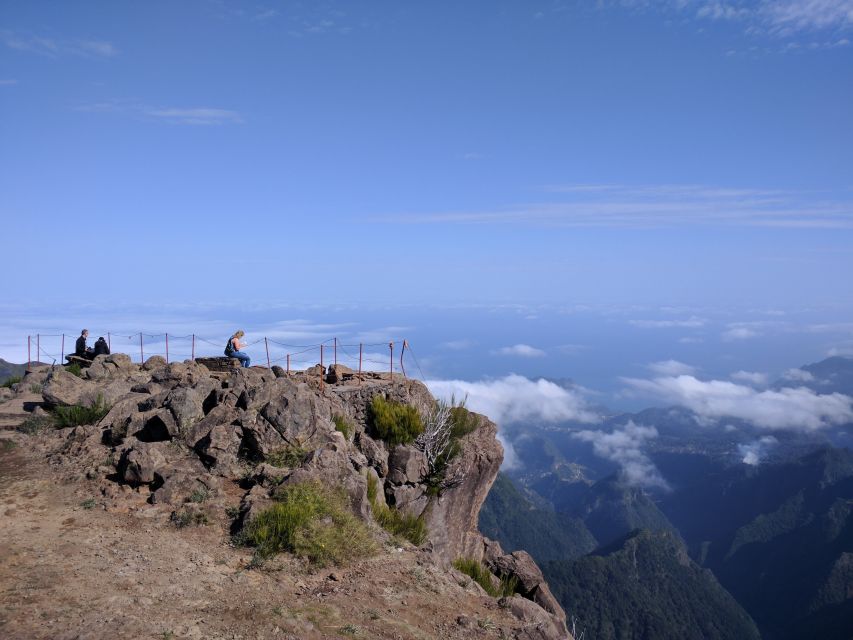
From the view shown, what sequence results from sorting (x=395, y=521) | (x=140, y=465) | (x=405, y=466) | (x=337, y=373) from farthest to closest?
(x=337, y=373) → (x=405, y=466) → (x=395, y=521) → (x=140, y=465)

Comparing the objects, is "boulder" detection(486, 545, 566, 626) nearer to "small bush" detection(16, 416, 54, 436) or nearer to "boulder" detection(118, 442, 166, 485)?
"boulder" detection(118, 442, 166, 485)

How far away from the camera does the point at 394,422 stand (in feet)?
59.4

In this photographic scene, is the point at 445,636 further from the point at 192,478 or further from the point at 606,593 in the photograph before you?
the point at 606,593

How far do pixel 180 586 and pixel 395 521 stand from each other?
18.9ft

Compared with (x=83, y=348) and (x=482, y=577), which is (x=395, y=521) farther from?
(x=83, y=348)

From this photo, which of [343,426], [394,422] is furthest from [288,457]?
[394,422]

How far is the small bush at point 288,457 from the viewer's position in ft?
47.3

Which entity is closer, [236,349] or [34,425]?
[34,425]

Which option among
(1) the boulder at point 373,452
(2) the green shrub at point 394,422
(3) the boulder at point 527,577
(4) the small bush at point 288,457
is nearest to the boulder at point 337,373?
(2) the green shrub at point 394,422

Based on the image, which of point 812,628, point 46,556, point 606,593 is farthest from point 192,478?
point 812,628

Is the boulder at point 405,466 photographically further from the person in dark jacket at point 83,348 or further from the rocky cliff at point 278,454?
the person in dark jacket at point 83,348

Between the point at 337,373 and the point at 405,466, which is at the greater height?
the point at 337,373

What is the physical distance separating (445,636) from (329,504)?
3.90 metres

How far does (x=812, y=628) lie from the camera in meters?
157
